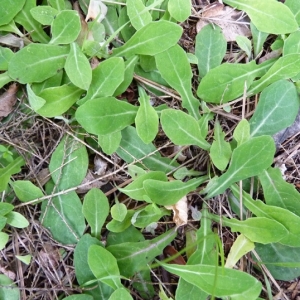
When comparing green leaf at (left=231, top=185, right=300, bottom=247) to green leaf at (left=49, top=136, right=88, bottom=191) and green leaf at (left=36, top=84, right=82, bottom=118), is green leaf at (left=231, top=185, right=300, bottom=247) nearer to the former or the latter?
green leaf at (left=49, top=136, right=88, bottom=191)

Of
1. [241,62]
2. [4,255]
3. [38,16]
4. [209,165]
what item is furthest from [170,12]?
[4,255]

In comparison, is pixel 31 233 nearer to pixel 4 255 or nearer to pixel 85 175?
→ pixel 4 255

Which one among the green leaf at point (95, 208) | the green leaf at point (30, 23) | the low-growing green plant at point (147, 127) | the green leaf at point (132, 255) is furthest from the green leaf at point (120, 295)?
the green leaf at point (30, 23)

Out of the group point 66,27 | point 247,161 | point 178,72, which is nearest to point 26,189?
point 66,27

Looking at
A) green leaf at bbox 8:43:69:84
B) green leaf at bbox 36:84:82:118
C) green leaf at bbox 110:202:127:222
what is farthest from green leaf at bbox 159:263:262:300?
green leaf at bbox 8:43:69:84

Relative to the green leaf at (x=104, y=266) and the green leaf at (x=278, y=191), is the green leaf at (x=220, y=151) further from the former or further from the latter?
the green leaf at (x=104, y=266)

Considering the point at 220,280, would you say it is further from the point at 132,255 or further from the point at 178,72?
the point at 178,72
